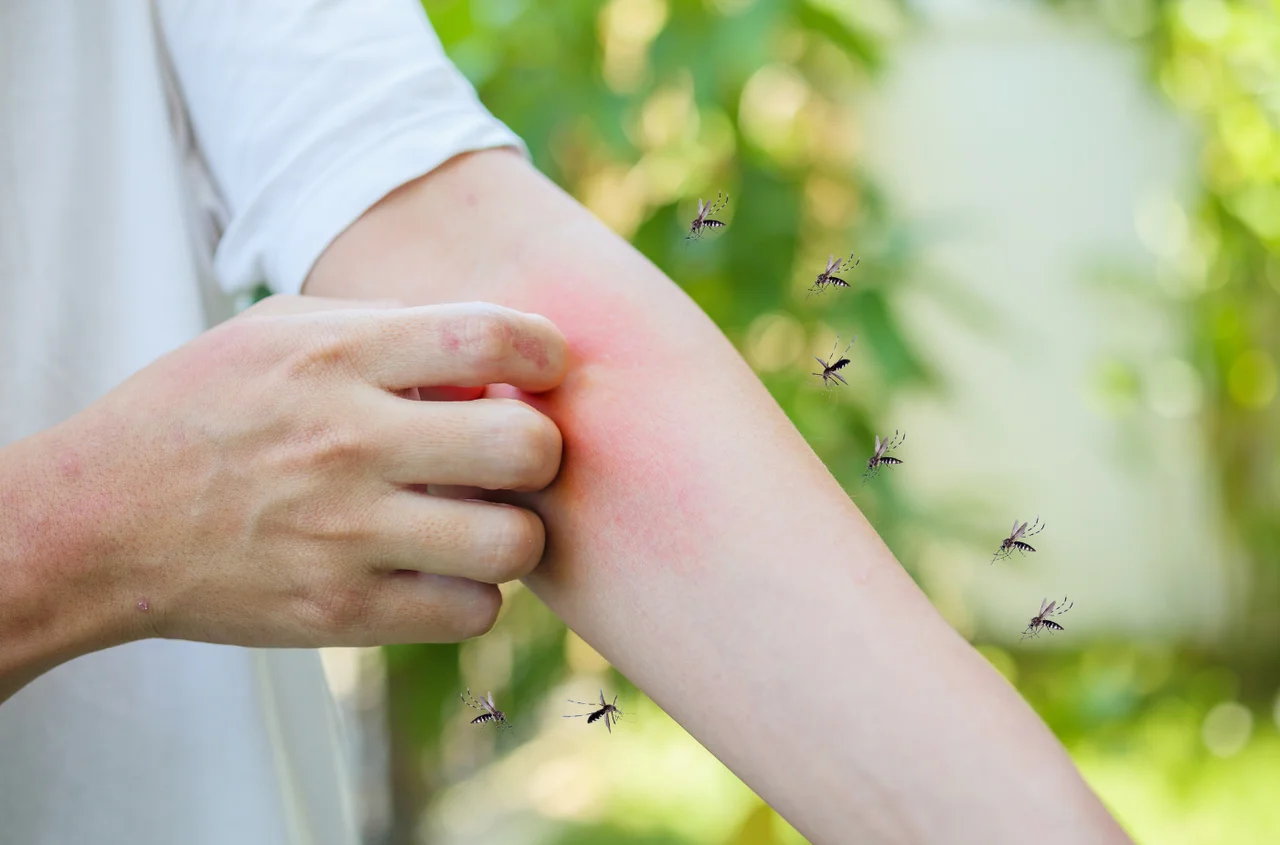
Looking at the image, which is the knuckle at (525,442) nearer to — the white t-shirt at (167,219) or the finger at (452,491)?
the finger at (452,491)

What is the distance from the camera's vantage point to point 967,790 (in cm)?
42

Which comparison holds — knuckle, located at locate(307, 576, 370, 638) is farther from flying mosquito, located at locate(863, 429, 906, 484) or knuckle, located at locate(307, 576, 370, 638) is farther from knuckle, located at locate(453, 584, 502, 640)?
flying mosquito, located at locate(863, 429, 906, 484)

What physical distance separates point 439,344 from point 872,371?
0.79 m

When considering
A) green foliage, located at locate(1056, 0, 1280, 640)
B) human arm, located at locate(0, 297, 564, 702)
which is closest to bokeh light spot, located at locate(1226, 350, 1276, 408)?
green foliage, located at locate(1056, 0, 1280, 640)

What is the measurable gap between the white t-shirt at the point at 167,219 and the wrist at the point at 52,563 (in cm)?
14

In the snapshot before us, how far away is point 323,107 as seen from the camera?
24.2 inches

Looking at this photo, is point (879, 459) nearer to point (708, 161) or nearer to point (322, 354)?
point (322, 354)

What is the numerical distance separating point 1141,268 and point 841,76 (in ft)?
3.66

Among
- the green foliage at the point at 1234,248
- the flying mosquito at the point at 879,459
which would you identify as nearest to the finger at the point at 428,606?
the flying mosquito at the point at 879,459

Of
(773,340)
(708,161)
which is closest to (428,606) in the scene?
(773,340)

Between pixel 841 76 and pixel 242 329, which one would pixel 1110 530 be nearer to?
pixel 841 76

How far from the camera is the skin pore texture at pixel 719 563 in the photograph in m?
0.43

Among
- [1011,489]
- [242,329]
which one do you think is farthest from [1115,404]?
[242,329]

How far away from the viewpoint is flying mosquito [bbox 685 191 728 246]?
103 centimetres
